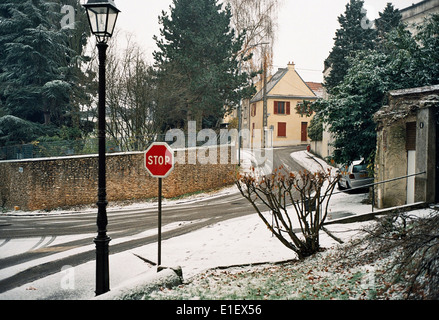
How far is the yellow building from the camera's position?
150 ft

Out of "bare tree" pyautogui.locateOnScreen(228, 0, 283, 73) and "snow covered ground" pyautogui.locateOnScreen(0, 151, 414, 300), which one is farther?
"bare tree" pyautogui.locateOnScreen(228, 0, 283, 73)

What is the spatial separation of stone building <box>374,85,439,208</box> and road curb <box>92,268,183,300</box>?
807cm

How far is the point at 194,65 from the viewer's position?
83.1 feet

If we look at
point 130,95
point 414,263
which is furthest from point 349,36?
point 414,263

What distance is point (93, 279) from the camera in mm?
7531

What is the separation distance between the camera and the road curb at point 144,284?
195 inches

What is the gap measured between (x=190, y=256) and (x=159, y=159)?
295 centimetres

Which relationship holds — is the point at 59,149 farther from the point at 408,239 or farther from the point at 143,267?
the point at 408,239

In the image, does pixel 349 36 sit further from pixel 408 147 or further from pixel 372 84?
pixel 408 147

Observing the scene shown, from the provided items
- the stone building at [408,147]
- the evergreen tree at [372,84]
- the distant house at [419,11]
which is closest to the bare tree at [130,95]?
the evergreen tree at [372,84]

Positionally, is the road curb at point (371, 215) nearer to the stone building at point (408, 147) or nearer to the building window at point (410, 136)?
the stone building at point (408, 147)

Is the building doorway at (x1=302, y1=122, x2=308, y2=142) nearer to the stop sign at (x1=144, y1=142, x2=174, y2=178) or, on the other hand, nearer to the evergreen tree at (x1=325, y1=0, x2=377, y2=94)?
the evergreen tree at (x1=325, y1=0, x2=377, y2=94)

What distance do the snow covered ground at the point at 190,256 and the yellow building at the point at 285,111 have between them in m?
33.6

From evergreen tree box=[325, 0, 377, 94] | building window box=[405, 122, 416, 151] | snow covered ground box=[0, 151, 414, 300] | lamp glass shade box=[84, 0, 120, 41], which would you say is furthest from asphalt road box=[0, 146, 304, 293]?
evergreen tree box=[325, 0, 377, 94]
